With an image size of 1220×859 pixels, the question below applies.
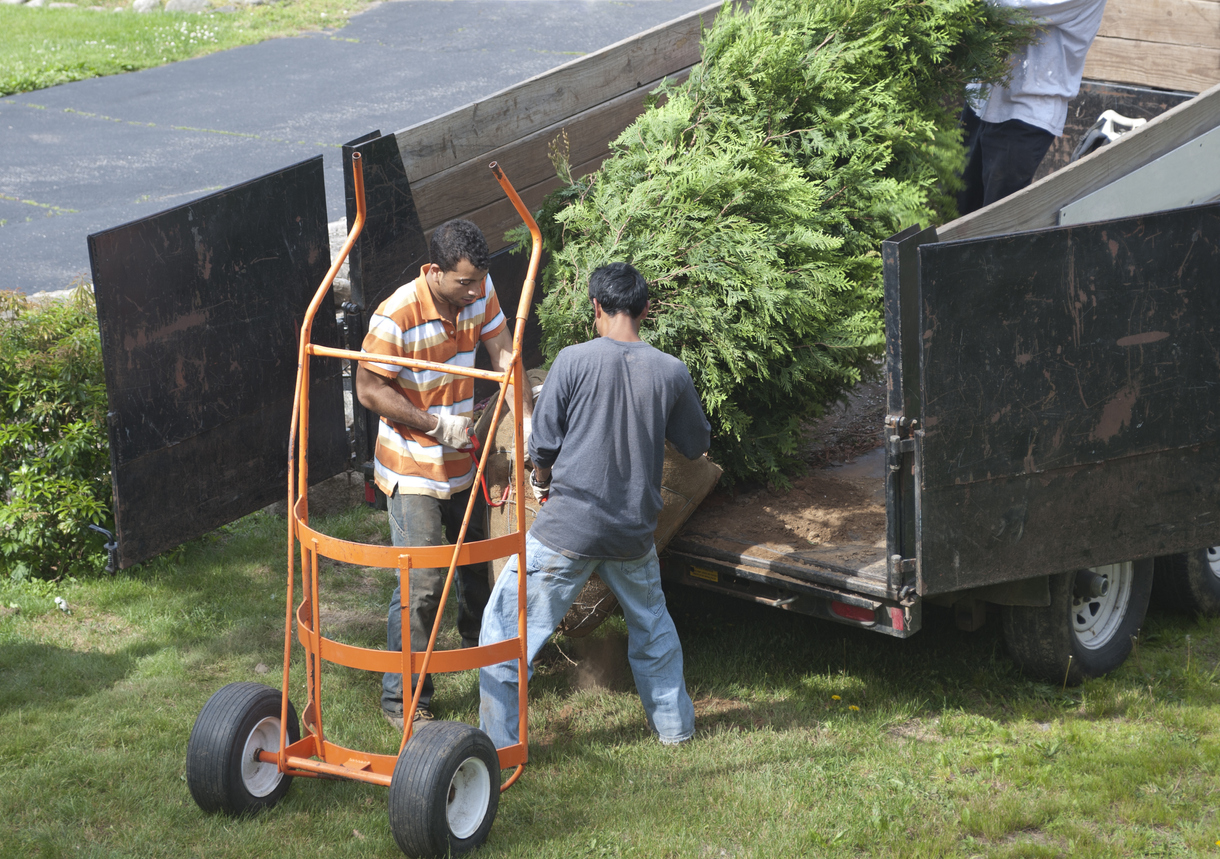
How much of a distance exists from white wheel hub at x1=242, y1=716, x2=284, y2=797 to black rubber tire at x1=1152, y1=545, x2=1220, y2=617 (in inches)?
150

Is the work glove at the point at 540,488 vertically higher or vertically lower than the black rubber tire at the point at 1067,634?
higher

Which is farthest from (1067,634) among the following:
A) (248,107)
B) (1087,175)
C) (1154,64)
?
(248,107)

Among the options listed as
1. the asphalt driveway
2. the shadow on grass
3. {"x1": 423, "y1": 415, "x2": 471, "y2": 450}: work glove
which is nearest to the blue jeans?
{"x1": 423, "y1": 415, "x2": 471, "y2": 450}: work glove

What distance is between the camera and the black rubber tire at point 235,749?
3.79 meters

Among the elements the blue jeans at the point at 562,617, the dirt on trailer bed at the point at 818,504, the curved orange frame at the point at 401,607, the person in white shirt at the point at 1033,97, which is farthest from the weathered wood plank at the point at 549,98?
the blue jeans at the point at 562,617

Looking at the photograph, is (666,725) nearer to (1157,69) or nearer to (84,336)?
(84,336)

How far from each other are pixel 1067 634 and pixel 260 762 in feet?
9.97

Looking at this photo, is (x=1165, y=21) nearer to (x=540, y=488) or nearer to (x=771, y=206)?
(x=771, y=206)

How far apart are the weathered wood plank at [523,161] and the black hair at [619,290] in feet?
5.03

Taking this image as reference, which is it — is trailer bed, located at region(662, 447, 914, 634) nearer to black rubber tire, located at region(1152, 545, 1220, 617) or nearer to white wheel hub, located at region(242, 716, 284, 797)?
black rubber tire, located at region(1152, 545, 1220, 617)

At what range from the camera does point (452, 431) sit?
434cm

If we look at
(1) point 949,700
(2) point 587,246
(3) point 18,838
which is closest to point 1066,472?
(1) point 949,700

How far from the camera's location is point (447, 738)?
361 centimetres

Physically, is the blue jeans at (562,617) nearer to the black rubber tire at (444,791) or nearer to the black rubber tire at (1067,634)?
the black rubber tire at (444,791)
